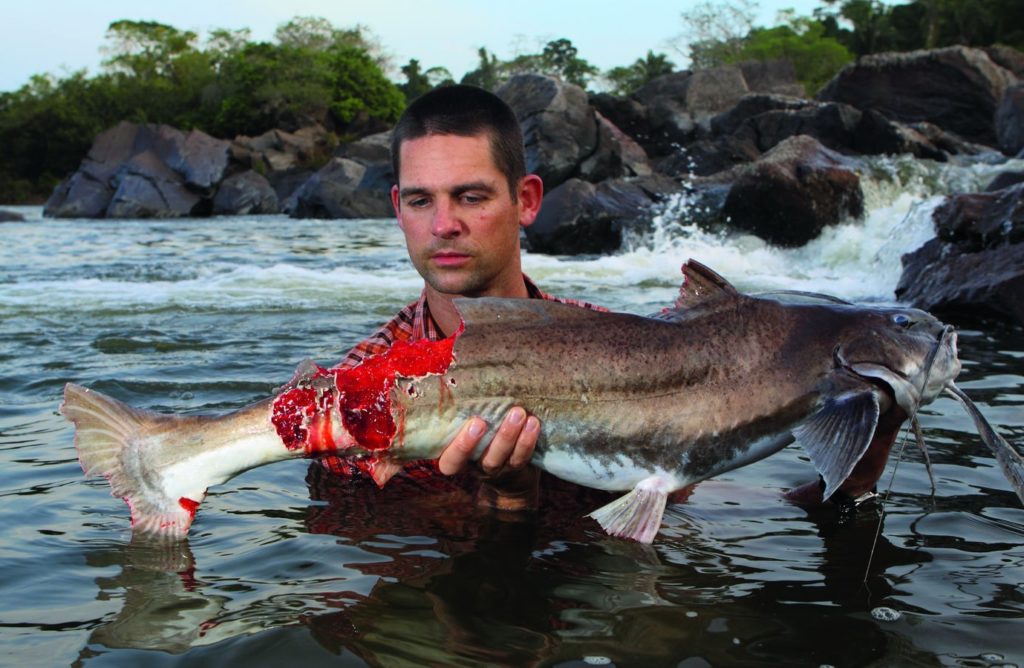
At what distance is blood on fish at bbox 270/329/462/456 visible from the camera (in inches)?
118

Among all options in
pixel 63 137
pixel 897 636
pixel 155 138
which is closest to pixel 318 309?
pixel 897 636

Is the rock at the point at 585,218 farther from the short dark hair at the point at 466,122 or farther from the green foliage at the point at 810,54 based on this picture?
the green foliage at the point at 810,54

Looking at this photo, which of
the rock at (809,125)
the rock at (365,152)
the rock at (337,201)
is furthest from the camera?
the rock at (365,152)

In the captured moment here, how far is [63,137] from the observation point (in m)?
60.0

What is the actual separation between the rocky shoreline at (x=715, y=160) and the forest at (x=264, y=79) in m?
5.18

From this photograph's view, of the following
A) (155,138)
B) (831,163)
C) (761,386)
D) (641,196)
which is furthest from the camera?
(155,138)

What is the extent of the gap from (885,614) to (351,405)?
1680 mm

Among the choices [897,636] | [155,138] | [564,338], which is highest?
[155,138]

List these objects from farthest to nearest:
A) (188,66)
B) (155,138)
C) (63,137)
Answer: (188,66) → (63,137) → (155,138)

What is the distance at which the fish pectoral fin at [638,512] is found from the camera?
305cm

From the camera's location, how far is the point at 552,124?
97.2 feet

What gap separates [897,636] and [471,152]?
2233 mm

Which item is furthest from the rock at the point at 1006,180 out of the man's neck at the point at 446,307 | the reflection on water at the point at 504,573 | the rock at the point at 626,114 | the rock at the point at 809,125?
the rock at the point at 626,114

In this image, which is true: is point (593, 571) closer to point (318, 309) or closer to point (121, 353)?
point (121, 353)
